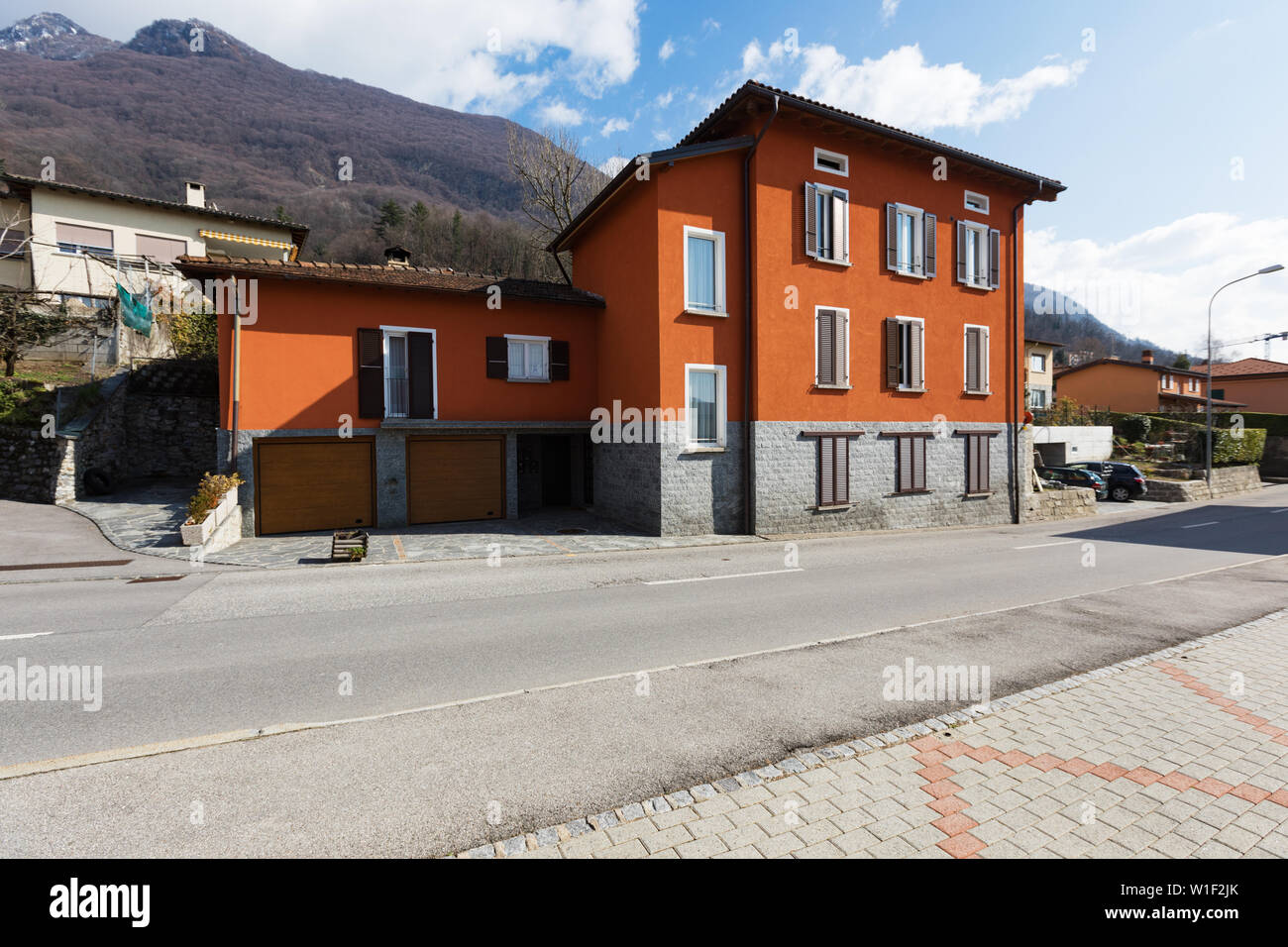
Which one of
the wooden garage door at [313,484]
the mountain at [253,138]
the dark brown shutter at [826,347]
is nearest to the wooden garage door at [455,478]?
the wooden garage door at [313,484]

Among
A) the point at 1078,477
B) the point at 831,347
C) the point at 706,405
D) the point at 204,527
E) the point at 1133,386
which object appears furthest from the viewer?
the point at 1133,386

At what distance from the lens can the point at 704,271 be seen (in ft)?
52.3

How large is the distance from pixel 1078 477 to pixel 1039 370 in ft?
82.5

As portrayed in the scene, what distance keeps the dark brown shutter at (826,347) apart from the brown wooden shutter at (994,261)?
802cm

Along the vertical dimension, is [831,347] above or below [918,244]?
below

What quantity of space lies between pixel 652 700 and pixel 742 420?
1204 cm

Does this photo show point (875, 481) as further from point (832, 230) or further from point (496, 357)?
point (496, 357)

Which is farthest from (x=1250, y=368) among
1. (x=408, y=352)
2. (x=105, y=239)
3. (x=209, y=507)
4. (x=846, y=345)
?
(x=105, y=239)

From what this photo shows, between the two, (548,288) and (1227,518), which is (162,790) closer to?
(548,288)

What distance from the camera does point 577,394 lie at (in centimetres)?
1883

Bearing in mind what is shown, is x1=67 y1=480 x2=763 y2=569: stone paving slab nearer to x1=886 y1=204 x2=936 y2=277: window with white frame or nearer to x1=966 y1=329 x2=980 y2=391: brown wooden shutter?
x1=886 y1=204 x2=936 y2=277: window with white frame

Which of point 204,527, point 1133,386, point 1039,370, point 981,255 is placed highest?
point 1039,370

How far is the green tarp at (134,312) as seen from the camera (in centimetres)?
2103
